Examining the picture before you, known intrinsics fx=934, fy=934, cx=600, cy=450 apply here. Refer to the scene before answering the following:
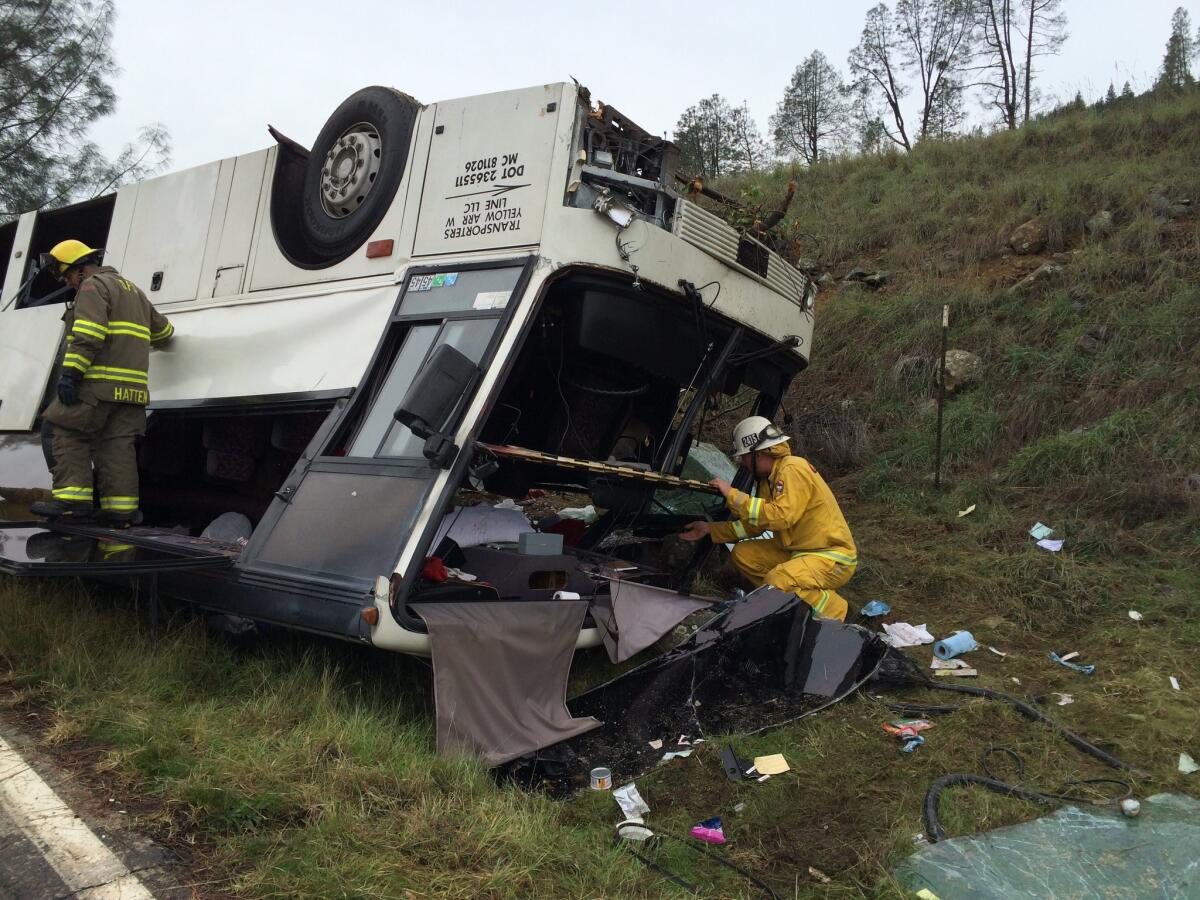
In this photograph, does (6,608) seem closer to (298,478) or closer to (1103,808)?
(298,478)

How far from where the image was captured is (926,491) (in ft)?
22.5

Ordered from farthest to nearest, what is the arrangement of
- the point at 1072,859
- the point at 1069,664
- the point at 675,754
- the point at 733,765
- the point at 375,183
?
the point at 375,183 → the point at 1069,664 → the point at 675,754 → the point at 733,765 → the point at 1072,859

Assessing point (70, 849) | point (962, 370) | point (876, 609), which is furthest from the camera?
point (962, 370)

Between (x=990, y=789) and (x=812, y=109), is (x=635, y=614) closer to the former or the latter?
(x=990, y=789)

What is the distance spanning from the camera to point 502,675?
3.69 meters

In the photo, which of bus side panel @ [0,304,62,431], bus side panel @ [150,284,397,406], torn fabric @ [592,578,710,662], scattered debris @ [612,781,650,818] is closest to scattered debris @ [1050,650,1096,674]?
torn fabric @ [592,578,710,662]

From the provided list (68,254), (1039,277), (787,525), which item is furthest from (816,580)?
(1039,277)

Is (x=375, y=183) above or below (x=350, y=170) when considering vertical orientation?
below

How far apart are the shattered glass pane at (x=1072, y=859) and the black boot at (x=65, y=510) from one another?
4.07 meters

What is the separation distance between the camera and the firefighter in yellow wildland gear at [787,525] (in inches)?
198

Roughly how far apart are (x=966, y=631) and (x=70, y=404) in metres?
4.72

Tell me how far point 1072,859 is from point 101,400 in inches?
183

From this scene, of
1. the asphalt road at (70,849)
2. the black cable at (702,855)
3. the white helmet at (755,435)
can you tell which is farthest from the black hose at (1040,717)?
the asphalt road at (70,849)

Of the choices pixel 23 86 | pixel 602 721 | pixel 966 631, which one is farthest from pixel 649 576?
pixel 23 86
